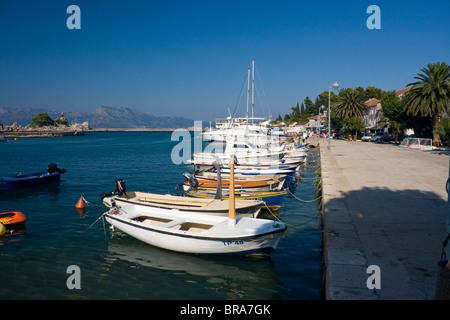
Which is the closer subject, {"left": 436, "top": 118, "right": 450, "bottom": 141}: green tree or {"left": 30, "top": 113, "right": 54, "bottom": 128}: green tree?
{"left": 436, "top": 118, "right": 450, "bottom": 141}: green tree

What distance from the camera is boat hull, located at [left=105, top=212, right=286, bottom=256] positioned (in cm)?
913

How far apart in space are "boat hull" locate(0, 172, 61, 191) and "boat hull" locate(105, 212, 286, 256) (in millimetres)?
16097

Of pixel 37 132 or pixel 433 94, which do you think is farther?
pixel 37 132

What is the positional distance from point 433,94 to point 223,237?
1491 inches

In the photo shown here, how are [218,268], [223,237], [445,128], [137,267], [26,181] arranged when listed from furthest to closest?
[445,128]
[26,181]
[137,267]
[218,268]
[223,237]

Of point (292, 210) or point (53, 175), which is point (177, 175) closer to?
point (53, 175)

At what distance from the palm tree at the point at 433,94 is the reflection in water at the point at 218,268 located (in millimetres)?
36207

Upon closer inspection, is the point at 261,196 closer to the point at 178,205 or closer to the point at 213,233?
the point at 178,205

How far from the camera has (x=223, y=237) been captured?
29.8 ft

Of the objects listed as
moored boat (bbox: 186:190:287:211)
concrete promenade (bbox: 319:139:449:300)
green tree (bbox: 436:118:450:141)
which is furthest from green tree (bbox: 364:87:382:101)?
moored boat (bbox: 186:190:287:211)

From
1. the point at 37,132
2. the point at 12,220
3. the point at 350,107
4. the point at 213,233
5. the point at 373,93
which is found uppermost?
the point at 373,93

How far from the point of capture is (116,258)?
34.4 ft

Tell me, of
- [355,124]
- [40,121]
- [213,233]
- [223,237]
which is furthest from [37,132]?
[223,237]

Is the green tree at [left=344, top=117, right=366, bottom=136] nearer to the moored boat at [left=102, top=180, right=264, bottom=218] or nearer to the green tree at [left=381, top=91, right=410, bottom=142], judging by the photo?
the green tree at [left=381, top=91, right=410, bottom=142]
